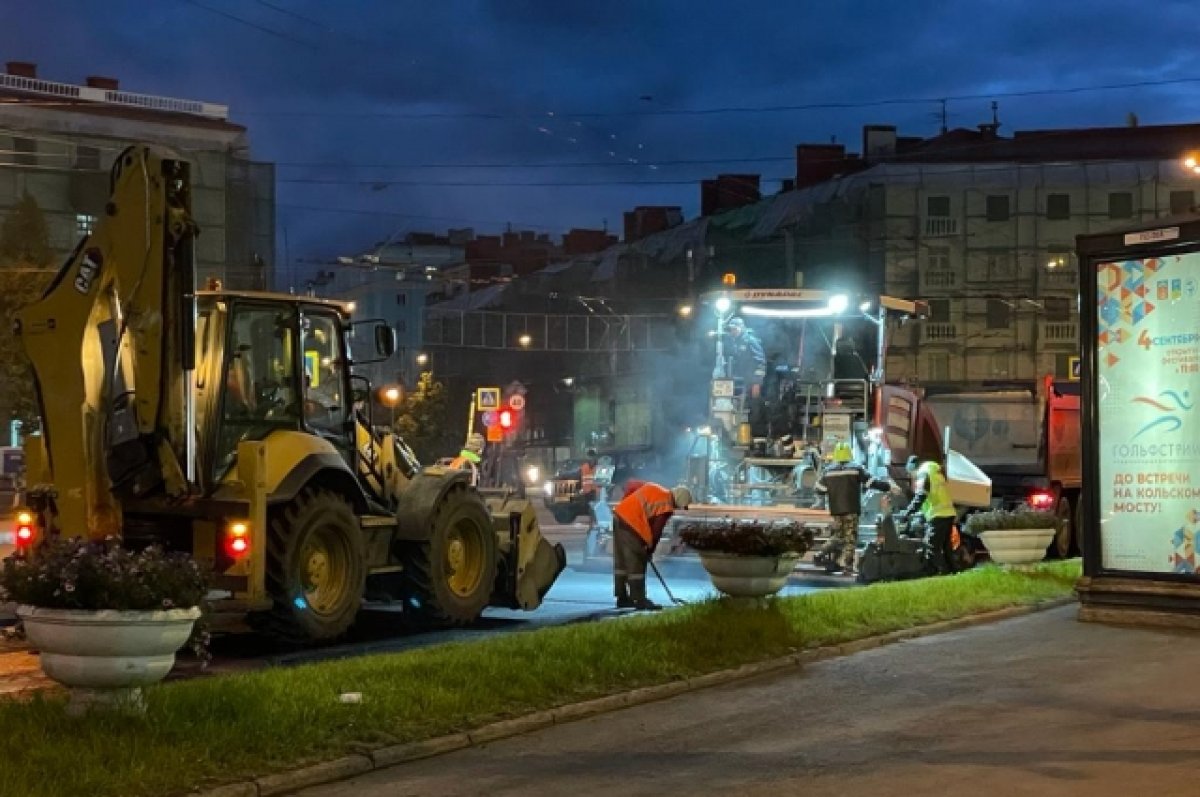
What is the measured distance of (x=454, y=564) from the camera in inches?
570

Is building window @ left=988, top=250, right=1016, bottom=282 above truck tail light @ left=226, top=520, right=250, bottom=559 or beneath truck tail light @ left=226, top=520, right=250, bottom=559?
above

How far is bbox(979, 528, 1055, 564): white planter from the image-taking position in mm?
16844

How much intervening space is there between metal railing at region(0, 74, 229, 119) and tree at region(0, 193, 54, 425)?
5.30 m

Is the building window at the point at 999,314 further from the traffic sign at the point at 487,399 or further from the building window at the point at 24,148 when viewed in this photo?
the building window at the point at 24,148

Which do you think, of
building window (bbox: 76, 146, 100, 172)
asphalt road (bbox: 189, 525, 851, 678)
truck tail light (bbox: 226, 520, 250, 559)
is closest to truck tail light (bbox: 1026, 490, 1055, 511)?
asphalt road (bbox: 189, 525, 851, 678)

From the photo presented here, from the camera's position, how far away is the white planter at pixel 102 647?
7469mm

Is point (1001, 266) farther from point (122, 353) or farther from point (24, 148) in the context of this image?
point (122, 353)

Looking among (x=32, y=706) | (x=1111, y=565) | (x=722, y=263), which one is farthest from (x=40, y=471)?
(x=722, y=263)

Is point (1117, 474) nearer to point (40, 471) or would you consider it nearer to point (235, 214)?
point (40, 471)

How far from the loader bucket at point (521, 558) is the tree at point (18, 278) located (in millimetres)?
23106

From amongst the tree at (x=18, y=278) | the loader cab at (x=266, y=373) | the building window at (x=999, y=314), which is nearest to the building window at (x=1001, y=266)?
the building window at (x=999, y=314)

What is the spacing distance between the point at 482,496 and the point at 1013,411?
43.3 ft

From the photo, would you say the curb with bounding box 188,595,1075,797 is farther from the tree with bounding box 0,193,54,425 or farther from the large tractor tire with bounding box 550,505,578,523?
the tree with bounding box 0,193,54,425

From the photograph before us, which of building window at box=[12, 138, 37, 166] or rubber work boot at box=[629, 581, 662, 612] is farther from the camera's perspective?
building window at box=[12, 138, 37, 166]
